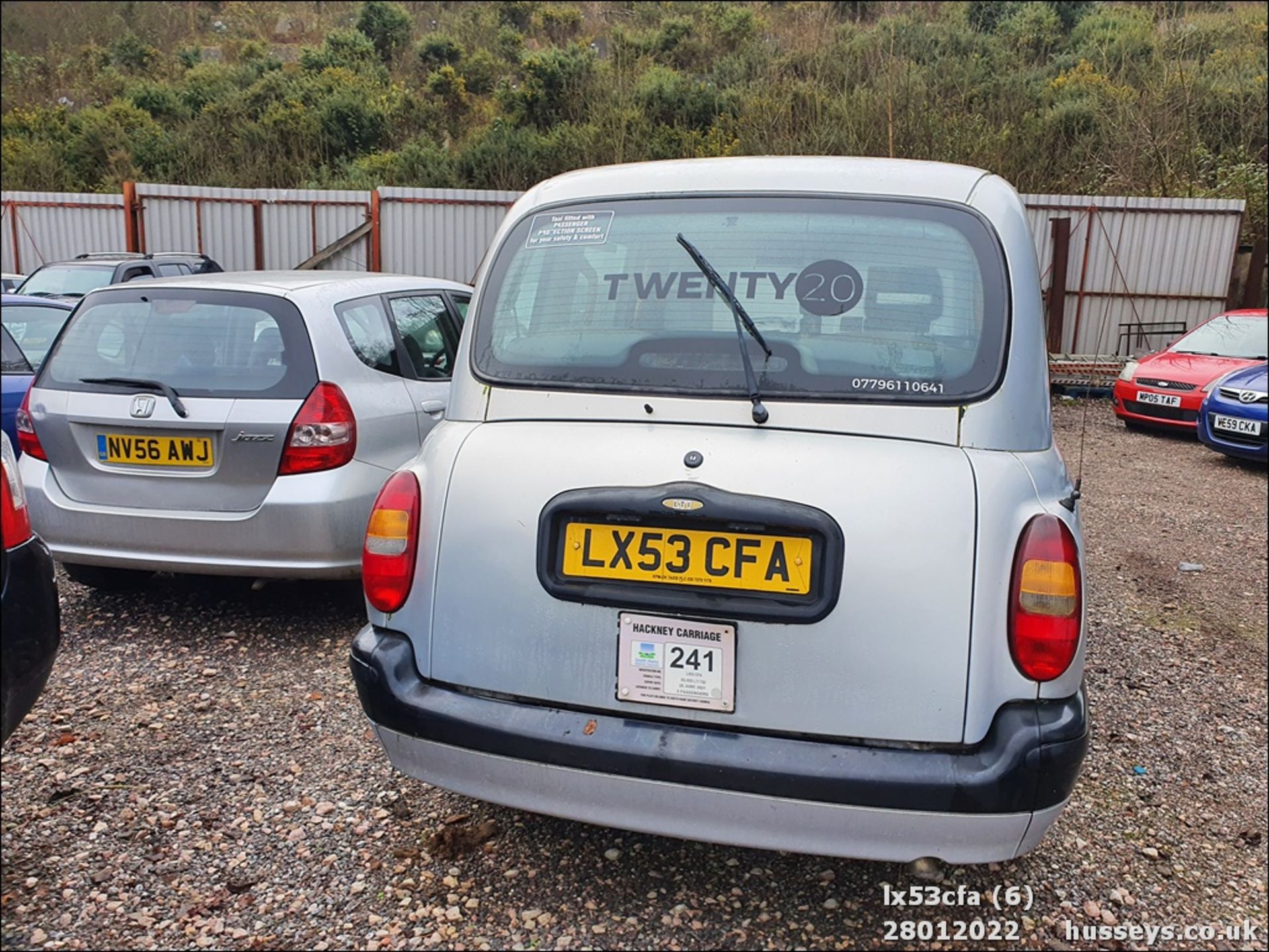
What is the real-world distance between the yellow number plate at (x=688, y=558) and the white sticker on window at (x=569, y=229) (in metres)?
0.90

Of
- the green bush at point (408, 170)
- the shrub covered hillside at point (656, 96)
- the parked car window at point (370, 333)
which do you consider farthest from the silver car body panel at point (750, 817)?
the green bush at point (408, 170)

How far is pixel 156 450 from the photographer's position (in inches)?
160

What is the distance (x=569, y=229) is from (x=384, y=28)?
35217 millimetres

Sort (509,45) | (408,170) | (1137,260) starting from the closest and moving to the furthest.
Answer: (1137,260), (408,170), (509,45)

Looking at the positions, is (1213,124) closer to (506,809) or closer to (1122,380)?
(1122,380)

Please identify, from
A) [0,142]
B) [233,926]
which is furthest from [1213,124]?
[0,142]

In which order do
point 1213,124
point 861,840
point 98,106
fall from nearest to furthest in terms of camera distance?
point 861,840 < point 1213,124 < point 98,106

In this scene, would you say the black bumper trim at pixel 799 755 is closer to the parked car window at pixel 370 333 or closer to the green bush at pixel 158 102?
the parked car window at pixel 370 333

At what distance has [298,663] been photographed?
401 centimetres

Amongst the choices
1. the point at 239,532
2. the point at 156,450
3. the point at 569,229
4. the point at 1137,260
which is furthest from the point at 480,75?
the point at 569,229

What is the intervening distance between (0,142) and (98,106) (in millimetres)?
3780

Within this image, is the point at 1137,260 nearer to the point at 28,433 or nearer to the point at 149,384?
the point at 149,384

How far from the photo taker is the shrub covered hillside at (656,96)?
17.8 m

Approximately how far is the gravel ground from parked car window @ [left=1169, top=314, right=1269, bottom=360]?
787cm
